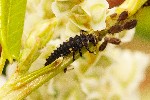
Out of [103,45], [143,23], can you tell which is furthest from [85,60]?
[143,23]

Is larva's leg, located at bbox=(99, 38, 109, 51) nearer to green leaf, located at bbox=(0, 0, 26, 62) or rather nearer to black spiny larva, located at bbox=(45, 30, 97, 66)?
black spiny larva, located at bbox=(45, 30, 97, 66)

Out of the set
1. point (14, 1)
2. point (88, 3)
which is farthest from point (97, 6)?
point (14, 1)

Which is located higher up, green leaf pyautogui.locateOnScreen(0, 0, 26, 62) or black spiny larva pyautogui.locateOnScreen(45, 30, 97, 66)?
green leaf pyautogui.locateOnScreen(0, 0, 26, 62)

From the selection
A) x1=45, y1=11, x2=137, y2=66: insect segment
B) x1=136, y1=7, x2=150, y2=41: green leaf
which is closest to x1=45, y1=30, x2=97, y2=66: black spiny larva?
x1=45, y1=11, x2=137, y2=66: insect segment

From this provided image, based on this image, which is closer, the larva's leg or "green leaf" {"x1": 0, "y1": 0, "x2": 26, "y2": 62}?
"green leaf" {"x1": 0, "y1": 0, "x2": 26, "y2": 62}

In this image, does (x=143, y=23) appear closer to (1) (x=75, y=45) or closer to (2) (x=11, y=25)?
(1) (x=75, y=45)
